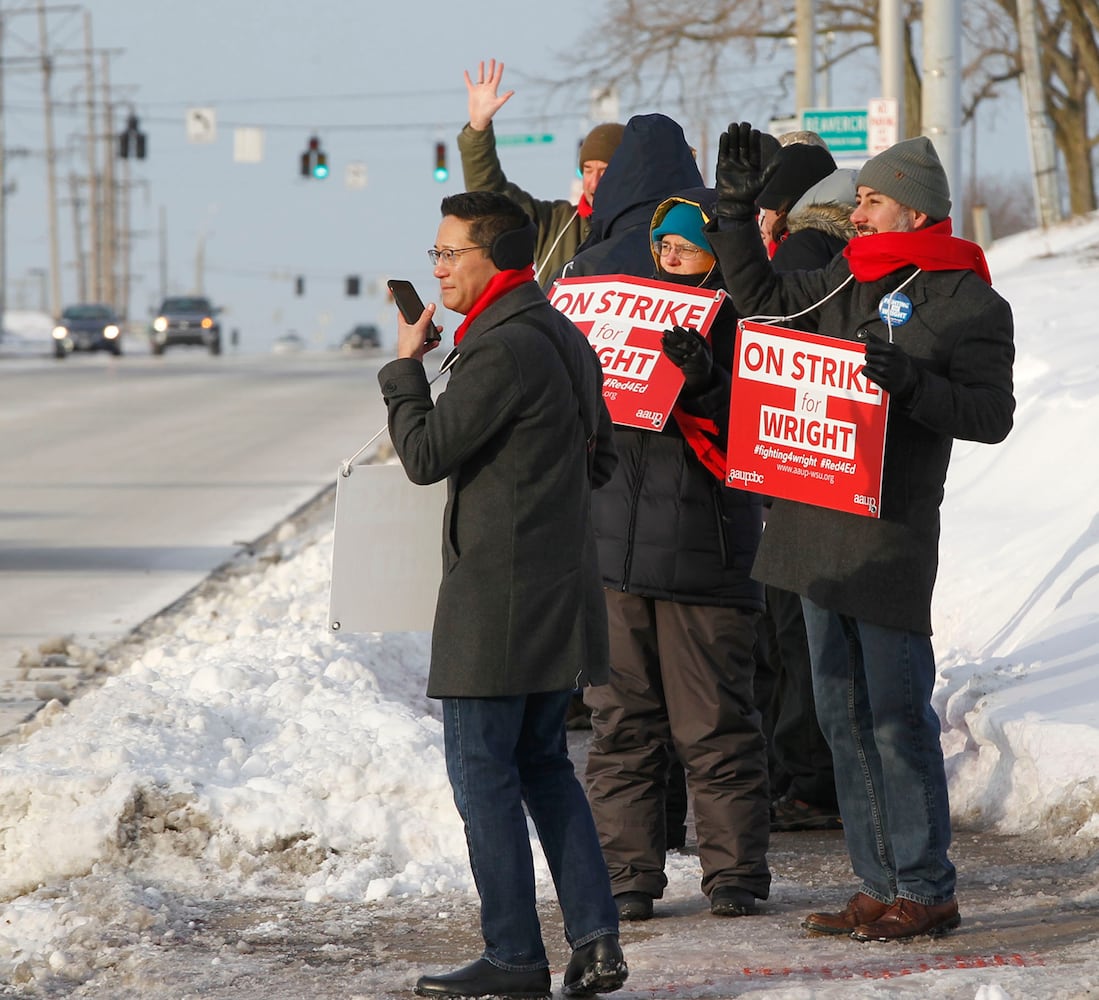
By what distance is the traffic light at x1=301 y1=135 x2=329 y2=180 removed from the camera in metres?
46.7

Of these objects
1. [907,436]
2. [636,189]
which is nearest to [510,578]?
[907,436]

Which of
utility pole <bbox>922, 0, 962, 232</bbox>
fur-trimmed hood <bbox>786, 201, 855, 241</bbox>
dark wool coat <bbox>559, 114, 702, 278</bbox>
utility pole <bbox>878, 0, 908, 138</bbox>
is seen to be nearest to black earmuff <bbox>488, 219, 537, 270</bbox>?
dark wool coat <bbox>559, 114, 702, 278</bbox>

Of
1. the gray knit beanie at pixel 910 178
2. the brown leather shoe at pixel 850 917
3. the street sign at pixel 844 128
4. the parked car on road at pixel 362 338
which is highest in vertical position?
the street sign at pixel 844 128

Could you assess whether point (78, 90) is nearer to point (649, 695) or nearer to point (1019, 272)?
point (1019, 272)

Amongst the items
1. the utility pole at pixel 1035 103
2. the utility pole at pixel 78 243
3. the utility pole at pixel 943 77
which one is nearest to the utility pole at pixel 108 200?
the utility pole at pixel 78 243

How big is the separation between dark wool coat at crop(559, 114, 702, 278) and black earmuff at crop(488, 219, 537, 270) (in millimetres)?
1377

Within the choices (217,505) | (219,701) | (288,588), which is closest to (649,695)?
(219,701)

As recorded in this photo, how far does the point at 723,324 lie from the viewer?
5383 millimetres

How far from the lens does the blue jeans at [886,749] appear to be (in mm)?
4754

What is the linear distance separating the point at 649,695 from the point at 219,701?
6.93 feet

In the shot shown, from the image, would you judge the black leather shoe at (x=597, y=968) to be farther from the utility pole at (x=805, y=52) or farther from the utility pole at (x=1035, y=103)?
the utility pole at (x=1035, y=103)

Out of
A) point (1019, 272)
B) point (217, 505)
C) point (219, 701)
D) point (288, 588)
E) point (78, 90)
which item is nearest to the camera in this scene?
point (219, 701)

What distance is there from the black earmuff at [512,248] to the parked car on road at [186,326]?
49.8 m

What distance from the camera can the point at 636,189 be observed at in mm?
5758
